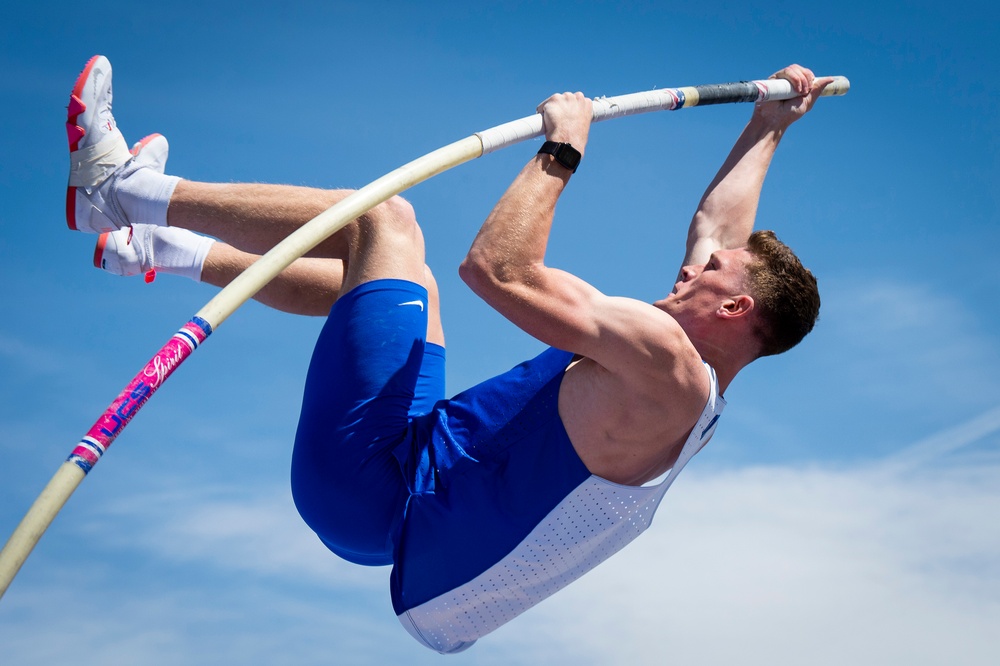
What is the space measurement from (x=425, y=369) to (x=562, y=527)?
3.37 feet

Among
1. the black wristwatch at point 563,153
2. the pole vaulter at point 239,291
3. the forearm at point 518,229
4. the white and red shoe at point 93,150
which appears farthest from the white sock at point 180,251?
the black wristwatch at point 563,153

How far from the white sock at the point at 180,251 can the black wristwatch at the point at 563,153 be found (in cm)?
189

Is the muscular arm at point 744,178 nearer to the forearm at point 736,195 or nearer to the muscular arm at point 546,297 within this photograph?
the forearm at point 736,195

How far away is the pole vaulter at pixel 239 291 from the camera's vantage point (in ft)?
12.6

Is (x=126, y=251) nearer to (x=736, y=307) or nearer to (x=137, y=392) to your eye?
(x=137, y=392)

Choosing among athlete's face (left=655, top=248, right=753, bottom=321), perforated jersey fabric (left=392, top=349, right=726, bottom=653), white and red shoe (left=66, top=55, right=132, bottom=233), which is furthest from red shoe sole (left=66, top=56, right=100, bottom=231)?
athlete's face (left=655, top=248, right=753, bottom=321)

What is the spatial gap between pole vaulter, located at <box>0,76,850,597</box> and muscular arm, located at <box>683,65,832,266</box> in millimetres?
631

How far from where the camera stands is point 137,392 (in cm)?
418

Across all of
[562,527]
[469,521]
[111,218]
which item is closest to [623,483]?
[562,527]

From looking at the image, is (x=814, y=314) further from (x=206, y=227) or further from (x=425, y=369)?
(x=206, y=227)

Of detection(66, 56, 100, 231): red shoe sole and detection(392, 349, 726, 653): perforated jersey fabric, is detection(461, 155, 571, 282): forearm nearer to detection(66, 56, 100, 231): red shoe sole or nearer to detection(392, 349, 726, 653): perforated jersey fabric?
detection(392, 349, 726, 653): perforated jersey fabric

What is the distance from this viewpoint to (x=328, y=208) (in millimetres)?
4699

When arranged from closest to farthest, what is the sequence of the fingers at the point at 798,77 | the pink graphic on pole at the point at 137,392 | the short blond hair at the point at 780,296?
the pink graphic on pole at the point at 137,392
the short blond hair at the point at 780,296
the fingers at the point at 798,77

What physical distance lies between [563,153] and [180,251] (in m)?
2.05
